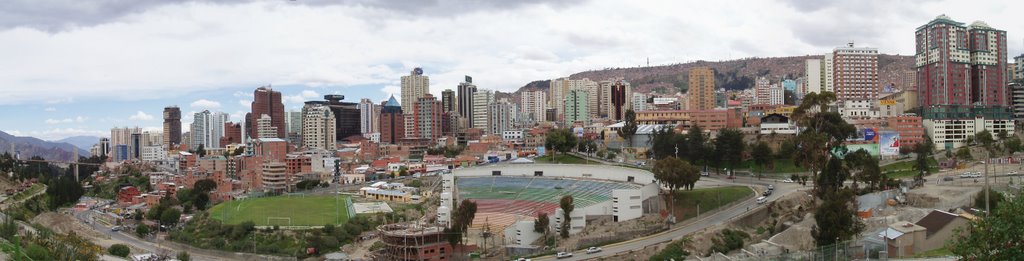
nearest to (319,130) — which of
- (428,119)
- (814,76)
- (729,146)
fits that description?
(428,119)

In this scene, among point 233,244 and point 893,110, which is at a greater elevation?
point 893,110

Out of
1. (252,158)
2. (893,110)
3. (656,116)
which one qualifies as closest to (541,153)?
(656,116)

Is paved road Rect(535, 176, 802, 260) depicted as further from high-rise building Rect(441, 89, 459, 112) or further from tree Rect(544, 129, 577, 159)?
high-rise building Rect(441, 89, 459, 112)

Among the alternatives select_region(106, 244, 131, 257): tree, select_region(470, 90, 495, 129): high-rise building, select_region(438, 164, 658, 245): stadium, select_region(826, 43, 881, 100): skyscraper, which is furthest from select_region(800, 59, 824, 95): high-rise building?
select_region(106, 244, 131, 257): tree

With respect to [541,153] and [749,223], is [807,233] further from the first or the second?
[541,153]

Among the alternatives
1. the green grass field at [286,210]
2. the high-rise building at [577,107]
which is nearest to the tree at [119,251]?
the green grass field at [286,210]

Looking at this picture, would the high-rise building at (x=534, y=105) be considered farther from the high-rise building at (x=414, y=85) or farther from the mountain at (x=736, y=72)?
the mountain at (x=736, y=72)
